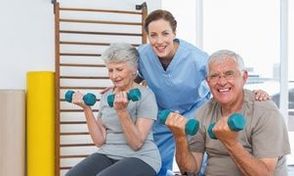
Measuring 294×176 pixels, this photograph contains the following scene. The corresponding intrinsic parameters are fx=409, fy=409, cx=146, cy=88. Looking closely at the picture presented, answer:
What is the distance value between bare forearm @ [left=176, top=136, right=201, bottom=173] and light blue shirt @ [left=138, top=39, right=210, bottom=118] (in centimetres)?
54

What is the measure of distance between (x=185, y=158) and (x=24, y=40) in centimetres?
193

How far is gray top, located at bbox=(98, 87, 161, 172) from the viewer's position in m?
1.96

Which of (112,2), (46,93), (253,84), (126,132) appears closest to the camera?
(126,132)

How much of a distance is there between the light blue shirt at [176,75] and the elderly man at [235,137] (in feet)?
1.47

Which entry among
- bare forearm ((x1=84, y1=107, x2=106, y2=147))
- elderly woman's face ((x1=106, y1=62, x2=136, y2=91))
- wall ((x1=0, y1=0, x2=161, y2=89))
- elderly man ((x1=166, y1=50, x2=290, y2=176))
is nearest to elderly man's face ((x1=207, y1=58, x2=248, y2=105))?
elderly man ((x1=166, y1=50, x2=290, y2=176))

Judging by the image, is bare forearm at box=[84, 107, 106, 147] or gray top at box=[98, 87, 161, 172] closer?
gray top at box=[98, 87, 161, 172]

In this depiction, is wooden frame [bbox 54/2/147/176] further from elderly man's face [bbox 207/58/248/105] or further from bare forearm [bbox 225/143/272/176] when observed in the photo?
bare forearm [bbox 225/143/272/176]

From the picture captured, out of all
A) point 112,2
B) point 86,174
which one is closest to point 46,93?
point 112,2

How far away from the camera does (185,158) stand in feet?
5.71

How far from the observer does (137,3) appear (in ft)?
11.2

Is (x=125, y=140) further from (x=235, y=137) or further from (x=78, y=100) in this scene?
(x=235, y=137)

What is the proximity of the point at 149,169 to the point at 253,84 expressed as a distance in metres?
2.56

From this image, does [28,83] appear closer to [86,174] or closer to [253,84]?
[86,174]

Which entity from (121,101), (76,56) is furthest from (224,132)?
(76,56)
